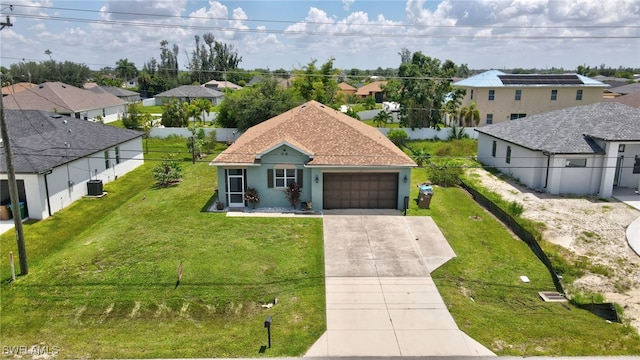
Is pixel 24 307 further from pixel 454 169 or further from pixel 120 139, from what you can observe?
pixel 454 169

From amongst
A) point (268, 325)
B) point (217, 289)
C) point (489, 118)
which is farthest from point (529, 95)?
point (268, 325)

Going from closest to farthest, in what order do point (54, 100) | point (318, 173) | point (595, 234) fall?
point (595, 234) < point (318, 173) < point (54, 100)

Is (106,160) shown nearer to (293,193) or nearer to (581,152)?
(293,193)

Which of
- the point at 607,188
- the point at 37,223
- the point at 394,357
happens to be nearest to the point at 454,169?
the point at 607,188

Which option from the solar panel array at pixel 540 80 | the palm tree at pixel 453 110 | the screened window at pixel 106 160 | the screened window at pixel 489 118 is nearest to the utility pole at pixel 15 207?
the screened window at pixel 106 160

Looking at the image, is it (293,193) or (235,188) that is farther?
(235,188)

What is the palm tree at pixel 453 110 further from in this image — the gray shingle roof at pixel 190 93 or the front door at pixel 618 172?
the gray shingle roof at pixel 190 93
